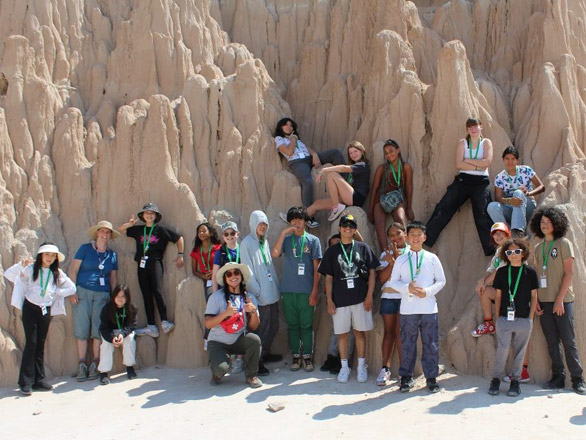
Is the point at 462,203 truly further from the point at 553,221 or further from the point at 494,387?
the point at 494,387

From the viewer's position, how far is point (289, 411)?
7113mm

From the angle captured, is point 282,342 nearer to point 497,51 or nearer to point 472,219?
point 472,219

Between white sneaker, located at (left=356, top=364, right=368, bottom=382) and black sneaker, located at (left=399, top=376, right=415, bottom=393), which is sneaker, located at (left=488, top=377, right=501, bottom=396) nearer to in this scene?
black sneaker, located at (left=399, top=376, right=415, bottom=393)

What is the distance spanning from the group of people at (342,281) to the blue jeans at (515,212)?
2 cm

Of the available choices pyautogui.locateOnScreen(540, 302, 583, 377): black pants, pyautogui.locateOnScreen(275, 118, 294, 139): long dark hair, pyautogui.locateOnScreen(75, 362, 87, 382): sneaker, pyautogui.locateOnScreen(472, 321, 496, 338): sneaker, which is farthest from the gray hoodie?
pyautogui.locateOnScreen(540, 302, 583, 377): black pants

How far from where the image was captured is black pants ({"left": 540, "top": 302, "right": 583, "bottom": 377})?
7.48 m

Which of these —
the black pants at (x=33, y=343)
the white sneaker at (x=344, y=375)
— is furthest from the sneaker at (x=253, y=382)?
the black pants at (x=33, y=343)

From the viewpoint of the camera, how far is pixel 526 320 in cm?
740

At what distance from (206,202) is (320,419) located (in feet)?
15.3

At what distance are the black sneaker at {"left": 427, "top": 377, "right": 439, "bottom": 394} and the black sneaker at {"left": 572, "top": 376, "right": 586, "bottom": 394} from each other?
65.9 inches

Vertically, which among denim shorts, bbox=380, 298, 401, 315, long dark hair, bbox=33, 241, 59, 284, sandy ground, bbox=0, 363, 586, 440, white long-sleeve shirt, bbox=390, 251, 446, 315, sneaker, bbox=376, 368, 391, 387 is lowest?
sandy ground, bbox=0, 363, 586, 440

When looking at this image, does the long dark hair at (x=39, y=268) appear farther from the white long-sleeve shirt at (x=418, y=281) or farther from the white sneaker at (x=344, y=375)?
the white long-sleeve shirt at (x=418, y=281)

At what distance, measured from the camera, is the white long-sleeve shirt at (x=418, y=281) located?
7.43m

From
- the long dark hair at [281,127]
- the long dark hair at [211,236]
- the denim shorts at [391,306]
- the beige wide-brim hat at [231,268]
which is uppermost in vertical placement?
the long dark hair at [281,127]
